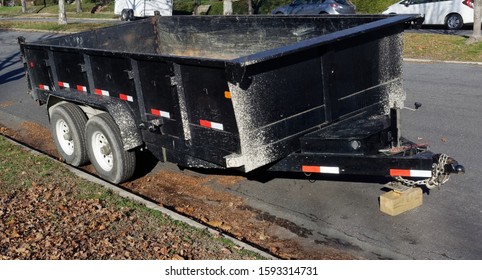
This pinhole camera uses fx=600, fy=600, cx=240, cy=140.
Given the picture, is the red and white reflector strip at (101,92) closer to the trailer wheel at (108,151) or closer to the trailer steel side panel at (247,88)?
the trailer steel side panel at (247,88)

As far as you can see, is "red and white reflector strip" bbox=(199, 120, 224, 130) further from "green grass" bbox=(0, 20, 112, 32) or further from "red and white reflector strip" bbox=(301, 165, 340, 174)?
"green grass" bbox=(0, 20, 112, 32)

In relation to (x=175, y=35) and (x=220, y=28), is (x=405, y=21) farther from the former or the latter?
(x=175, y=35)

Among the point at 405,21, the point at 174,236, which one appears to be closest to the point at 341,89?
the point at 405,21

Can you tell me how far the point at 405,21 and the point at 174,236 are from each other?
11.8ft

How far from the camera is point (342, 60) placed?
6.49 m

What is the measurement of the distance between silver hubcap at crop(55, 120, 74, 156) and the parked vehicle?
671 inches

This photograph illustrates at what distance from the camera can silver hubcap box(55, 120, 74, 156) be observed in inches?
340

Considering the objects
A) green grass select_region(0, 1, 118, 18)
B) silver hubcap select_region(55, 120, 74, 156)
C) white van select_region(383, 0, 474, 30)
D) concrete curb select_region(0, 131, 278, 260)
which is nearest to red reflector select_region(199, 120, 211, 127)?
concrete curb select_region(0, 131, 278, 260)

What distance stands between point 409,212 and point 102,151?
3883 mm

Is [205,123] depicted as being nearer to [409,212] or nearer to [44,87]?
[409,212]

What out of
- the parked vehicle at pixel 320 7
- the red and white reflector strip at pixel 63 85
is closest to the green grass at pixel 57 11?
the parked vehicle at pixel 320 7

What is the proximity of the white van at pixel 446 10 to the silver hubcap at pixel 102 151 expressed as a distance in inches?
662

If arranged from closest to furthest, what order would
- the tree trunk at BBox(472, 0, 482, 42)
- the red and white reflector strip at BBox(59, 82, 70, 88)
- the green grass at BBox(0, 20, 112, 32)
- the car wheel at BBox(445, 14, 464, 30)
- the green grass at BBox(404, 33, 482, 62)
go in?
the red and white reflector strip at BBox(59, 82, 70, 88) < the green grass at BBox(404, 33, 482, 62) < the tree trunk at BBox(472, 0, 482, 42) < the car wheel at BBox(445, 14, 464, 30) < the green grass at BBox(0, 20, 112, 32)

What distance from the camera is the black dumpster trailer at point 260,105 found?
580 centimetres
